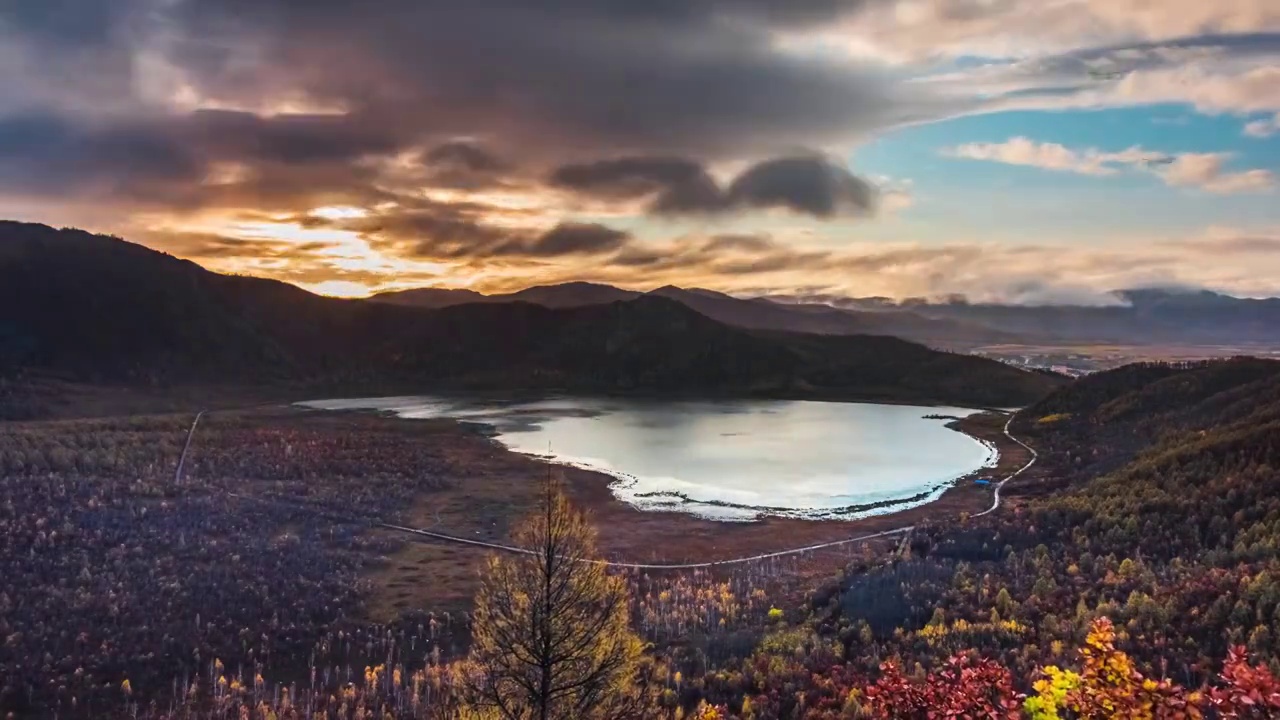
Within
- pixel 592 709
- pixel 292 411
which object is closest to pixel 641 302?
pixel 292 411

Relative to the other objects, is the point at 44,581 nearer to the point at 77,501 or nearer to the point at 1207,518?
the point at 77,501

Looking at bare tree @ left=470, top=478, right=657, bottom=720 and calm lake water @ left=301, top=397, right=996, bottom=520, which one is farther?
calm lake water @ left=301, top=397, right=996, bottom=520

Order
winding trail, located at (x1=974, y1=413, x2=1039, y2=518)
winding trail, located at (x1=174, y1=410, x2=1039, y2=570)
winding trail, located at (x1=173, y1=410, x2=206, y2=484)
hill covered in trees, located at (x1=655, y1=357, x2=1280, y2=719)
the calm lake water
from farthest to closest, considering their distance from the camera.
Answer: the calm lake water
winding trail, located at (x1=173, y1=410, x2=206, y2=484)
winding trail, located at (x1=974, y1=413, x2=1039, y2=518)
winding trail, located at (x1=174, y1=410, x2=1039, y2=570)
hill covered in trees, located at (x1=655, y1=357, x2=1280, y2=719)

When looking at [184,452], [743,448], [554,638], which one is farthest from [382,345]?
[554,638]

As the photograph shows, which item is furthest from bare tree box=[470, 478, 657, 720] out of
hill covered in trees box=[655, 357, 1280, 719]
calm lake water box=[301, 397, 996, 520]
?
calm lake water box=[301, 397, 996, 520]

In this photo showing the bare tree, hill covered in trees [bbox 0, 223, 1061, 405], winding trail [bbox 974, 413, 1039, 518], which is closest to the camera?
the bare tree

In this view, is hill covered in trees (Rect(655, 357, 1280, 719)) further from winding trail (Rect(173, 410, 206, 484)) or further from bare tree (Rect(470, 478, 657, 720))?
winding trail (Rect(173, 410, 206, 484))
